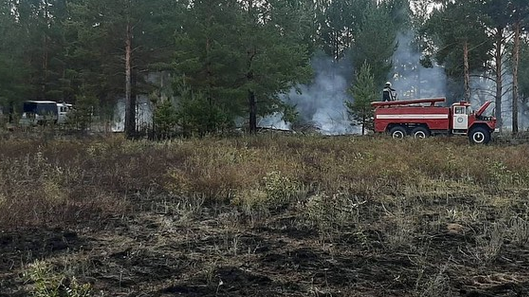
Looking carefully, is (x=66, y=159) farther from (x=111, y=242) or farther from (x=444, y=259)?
(x=444, y=259)

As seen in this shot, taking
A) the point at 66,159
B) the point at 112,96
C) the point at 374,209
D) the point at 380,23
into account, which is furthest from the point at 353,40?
the point at 374,209

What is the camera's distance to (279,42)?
20.0m

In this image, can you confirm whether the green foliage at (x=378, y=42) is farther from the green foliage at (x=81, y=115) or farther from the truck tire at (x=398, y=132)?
the green foliage at (x=81, y=115)

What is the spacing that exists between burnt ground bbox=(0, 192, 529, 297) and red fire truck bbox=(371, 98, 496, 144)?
47.9 ft

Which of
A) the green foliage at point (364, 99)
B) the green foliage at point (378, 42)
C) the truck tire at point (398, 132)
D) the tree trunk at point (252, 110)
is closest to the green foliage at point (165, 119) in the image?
the tree trunk at point (252, 110)

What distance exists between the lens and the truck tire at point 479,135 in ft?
57.1

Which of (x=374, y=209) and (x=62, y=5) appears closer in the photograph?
(x=374, y=209)

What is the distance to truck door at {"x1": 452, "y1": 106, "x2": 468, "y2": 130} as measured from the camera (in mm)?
18078

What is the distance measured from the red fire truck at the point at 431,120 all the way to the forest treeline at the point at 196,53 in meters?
3.95

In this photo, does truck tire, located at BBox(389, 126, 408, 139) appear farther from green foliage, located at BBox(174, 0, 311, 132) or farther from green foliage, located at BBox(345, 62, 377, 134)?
green foliage, located at BBox(174, 0, 311, 132)

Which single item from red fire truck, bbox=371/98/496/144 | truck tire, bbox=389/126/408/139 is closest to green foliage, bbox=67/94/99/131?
red fire truck, bbox=371/98/496/144

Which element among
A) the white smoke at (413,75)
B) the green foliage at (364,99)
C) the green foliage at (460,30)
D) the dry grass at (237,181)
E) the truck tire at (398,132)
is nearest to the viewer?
the dry grass at (237,181)

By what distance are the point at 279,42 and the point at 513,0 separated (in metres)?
11.1

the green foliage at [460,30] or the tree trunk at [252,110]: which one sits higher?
the green foliage at [460,30]
